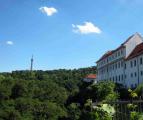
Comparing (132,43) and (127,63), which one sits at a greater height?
(132,43)

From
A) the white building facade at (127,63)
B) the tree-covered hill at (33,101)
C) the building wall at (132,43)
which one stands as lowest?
the tree-covered hill at (33,101)

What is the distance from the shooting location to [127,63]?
6481 centimetres

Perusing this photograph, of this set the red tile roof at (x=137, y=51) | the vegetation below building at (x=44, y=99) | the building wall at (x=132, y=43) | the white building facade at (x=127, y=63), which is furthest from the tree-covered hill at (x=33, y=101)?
the red tile roof at (x=137, y=51)

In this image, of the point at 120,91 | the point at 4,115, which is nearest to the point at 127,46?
the point at 120,91

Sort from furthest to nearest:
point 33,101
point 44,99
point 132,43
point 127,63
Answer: point 44,99 < point 33,101 < point 132,43 < point 127,63

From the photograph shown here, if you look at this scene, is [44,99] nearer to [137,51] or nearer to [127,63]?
[127,63]

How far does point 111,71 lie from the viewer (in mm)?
74250

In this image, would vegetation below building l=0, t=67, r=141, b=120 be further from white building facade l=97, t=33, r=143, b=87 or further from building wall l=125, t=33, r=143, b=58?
building wall l=125, t=33, r=143, b=58

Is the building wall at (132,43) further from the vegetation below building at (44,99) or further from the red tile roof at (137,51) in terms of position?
the vegetation below building at (44,99)

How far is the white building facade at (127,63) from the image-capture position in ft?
194

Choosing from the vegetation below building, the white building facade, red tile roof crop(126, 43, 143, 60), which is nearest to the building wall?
the white building facade

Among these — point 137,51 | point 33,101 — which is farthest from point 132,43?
point 33,101

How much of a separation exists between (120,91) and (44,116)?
64.0ft

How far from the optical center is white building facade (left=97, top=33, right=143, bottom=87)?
59125 mm
